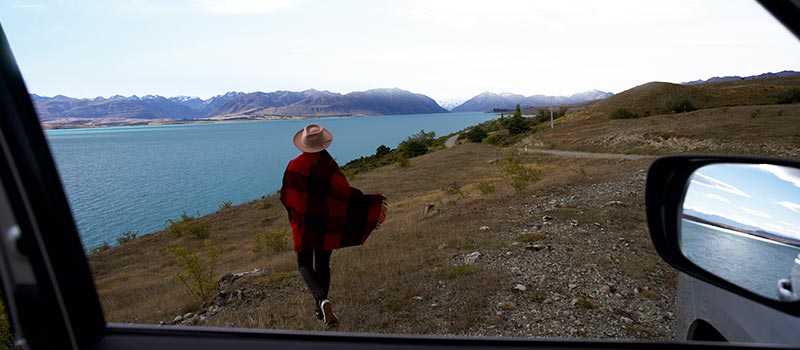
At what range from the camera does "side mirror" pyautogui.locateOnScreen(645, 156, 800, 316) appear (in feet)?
3.76

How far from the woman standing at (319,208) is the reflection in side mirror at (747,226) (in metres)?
3.48

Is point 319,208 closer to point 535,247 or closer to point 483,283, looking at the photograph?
point 483,283

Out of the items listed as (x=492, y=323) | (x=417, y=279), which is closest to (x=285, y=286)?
(x=417, y=279)

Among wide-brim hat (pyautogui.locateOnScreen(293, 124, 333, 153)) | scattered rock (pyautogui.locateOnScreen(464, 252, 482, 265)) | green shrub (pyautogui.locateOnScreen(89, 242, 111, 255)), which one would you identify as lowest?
green shrub (pyautogui.locateOnScreen(89, 242, 111, 255))

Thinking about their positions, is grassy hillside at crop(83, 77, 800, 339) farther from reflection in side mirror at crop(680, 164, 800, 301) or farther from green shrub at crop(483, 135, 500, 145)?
green shrub at crop(483, 135, 500, 145)

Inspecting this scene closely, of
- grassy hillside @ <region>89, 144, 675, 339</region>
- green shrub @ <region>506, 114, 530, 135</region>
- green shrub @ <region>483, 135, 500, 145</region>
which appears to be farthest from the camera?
green shrub @ <region>506, 114, 530, 135</region>

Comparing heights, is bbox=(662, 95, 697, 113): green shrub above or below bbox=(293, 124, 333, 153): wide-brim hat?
below

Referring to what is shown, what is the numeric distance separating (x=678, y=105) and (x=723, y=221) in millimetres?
63999

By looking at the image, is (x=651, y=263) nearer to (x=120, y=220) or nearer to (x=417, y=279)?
(x=417, y=279)

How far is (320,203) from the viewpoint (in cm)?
437

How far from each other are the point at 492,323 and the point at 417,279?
5.87ft

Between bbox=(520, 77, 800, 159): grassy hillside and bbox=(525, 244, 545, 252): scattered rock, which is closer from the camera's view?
bbox=(525, 244, 545, 252): scattered rock

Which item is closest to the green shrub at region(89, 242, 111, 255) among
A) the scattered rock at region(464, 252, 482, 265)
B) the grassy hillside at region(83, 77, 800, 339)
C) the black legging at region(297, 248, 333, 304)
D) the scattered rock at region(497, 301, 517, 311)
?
the grassy hillside at region(83, 77, 800, 339)

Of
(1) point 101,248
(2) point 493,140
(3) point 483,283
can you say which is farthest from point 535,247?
(2) point 493,140
